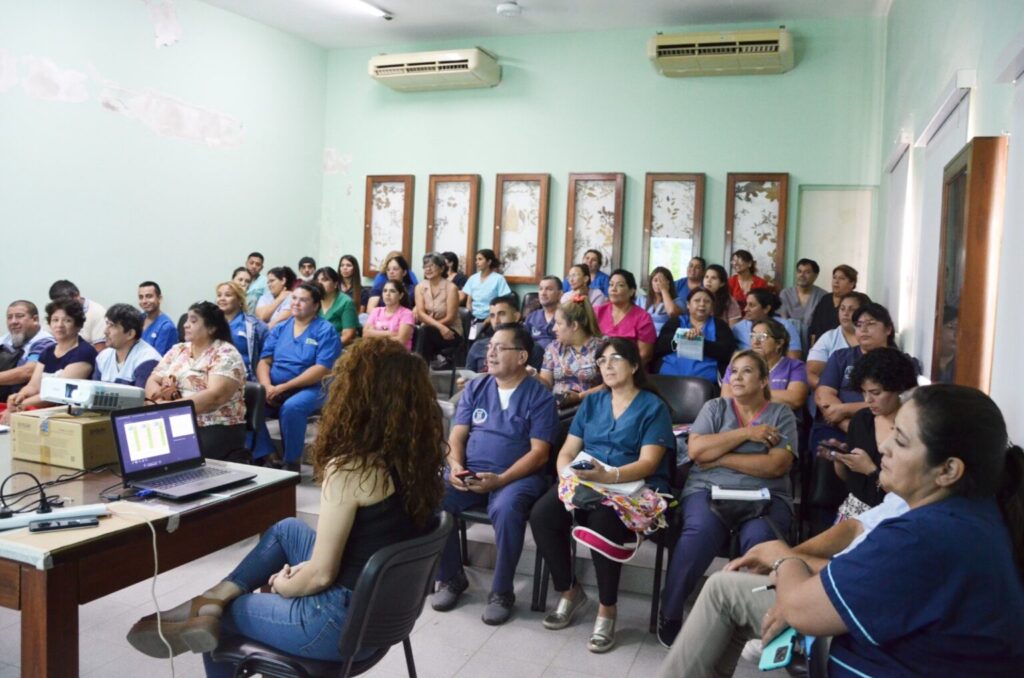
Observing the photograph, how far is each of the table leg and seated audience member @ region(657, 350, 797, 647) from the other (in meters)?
1.88

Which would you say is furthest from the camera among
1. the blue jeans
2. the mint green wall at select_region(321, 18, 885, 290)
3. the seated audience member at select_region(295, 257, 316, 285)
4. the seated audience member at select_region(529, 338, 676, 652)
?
the seated audience member at select_region(295, 257, 316, 285)

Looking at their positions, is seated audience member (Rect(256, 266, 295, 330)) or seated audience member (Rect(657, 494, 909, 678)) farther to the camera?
seated audience member (Rect(256, 266, 295, 330))

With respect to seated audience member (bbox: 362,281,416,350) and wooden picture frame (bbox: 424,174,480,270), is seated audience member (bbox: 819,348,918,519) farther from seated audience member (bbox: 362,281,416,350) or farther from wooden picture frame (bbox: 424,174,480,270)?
wooden picture frame (bbox: 424,174,480,270)

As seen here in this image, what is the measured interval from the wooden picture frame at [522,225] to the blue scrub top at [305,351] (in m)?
3.18

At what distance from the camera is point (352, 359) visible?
1939 millimetres

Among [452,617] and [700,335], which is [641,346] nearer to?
[700,335]

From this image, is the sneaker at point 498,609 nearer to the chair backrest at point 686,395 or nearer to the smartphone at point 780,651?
the chair backrest at point 686,395

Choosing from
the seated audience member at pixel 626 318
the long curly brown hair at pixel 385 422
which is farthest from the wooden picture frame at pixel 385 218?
the long curly brown hair at pixel 385 422

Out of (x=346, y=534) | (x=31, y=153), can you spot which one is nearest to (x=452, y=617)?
(x=346, y=534)

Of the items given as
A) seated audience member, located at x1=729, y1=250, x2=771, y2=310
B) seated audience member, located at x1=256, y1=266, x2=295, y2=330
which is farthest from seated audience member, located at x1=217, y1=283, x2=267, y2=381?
seated audience member, located at x1=729, y1=250, x2=771, y2=310

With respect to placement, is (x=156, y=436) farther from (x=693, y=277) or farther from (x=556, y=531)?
(x=693, y=277)

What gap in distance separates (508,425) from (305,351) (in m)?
1.85

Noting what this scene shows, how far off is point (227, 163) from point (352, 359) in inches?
248

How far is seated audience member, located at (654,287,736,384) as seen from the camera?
4.79 metres
